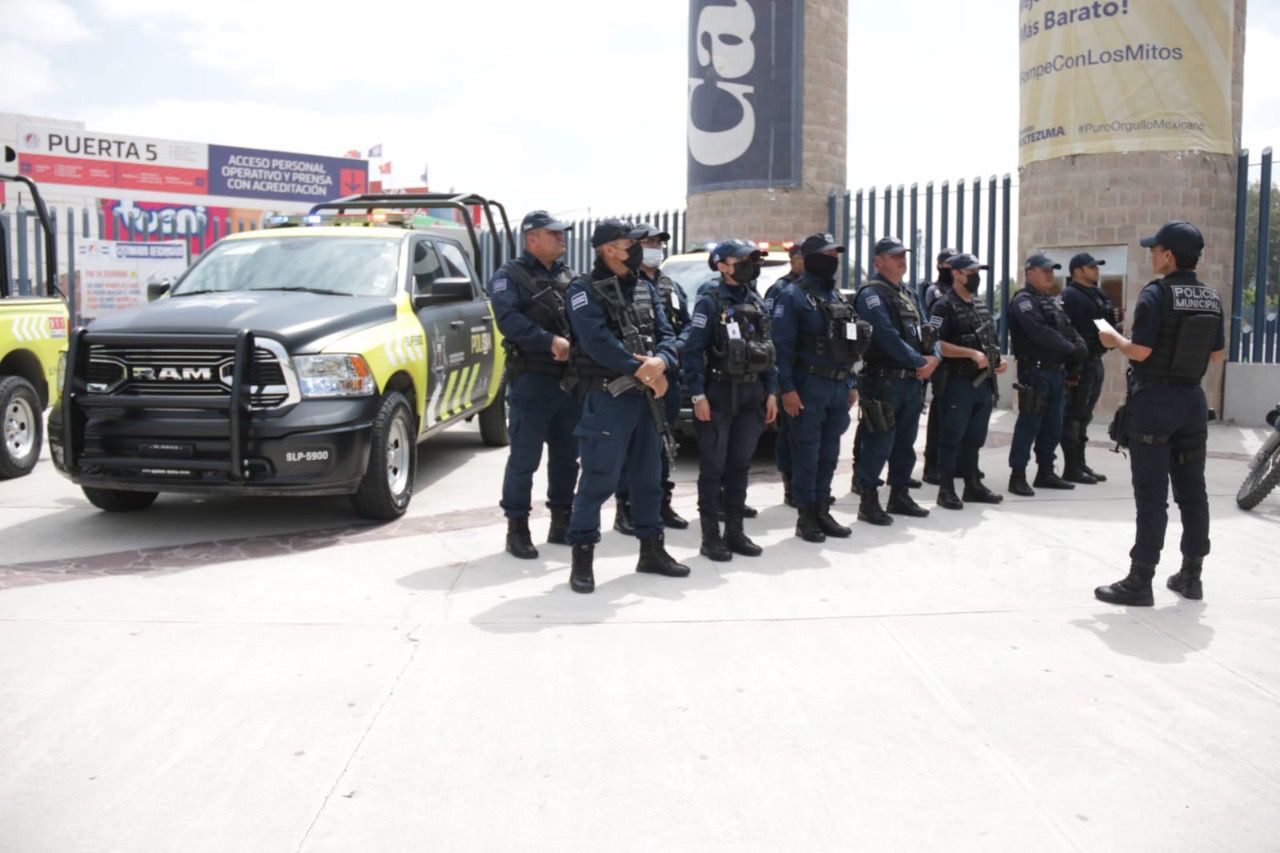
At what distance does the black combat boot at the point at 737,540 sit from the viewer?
6.43 meters

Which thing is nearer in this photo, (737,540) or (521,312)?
(521,312)

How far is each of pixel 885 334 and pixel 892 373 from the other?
328 mm

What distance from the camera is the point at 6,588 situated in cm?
556

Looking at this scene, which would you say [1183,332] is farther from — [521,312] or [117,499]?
[117,499]

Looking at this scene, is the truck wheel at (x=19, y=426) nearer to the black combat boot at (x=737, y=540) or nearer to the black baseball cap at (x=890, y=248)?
the black combat boot at (x=737, y=540)

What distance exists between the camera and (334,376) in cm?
658

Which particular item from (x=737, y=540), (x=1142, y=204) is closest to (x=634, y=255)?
(x=737, y=540)

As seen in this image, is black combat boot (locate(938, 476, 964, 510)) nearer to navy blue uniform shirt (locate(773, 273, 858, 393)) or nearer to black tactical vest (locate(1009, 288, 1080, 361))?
black tactical vest (locate(1009, 288, 1080, 361))

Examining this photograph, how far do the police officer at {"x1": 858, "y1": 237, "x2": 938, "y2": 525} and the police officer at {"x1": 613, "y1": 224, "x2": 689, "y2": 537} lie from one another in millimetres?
1235

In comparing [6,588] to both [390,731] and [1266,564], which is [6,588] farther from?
[1266,564]

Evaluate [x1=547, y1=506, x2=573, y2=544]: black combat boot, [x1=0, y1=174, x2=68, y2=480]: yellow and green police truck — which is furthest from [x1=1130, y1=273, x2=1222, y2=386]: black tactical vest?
[x1=0, y1=174, x2=68, y2=480]: yellow and green police truck

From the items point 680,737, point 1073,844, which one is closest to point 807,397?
point 680,737

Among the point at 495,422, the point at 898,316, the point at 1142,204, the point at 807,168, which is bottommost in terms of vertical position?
the point at 495,422

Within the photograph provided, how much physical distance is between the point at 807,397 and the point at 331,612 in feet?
9.98
